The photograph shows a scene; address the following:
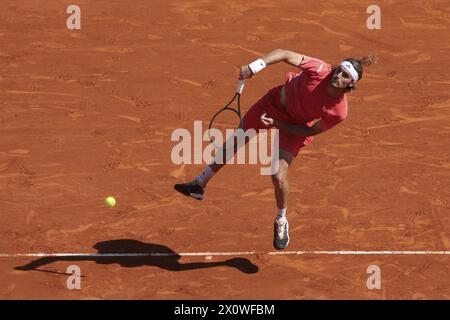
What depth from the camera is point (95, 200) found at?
12.2 metres

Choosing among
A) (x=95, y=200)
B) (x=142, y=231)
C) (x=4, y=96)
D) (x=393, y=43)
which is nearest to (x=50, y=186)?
(x=95, y=200)

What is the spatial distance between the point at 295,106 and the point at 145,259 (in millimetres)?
2473

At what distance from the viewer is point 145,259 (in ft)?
36.6

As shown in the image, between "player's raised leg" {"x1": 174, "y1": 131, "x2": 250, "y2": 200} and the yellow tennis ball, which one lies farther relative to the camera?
the yellow tennis ball

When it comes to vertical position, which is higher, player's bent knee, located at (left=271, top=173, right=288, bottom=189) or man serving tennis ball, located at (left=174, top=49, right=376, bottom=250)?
man serving tennis ball, located at (left=174, top=49, right=376, bottom=250)

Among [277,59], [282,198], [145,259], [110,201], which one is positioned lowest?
[145,259]

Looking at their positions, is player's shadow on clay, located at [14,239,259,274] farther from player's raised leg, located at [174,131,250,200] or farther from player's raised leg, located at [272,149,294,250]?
player's raised leg, located at [174,131,250,200]

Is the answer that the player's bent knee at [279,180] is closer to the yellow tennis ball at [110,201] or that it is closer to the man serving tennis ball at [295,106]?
the man serving tennis ball at [295,106]

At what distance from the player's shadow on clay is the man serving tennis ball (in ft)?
1.86

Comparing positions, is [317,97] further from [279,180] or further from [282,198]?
[282,198]

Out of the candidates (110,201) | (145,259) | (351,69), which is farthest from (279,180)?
(110,201)

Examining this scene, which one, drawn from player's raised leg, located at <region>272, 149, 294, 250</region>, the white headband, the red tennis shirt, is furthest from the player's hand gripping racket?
the white headband

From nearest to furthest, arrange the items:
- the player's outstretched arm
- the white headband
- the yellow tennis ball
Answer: the white headband, the player's outstretched arm, the yellow tennis ball

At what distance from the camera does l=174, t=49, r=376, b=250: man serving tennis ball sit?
33.1ft
